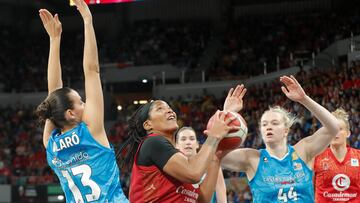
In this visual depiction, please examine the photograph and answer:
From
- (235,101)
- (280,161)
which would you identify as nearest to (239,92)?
(235,101)

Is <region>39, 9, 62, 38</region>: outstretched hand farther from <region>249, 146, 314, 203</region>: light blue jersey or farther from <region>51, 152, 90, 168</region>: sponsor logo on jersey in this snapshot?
<region>249, 146, 314, 203</region>: light blue jersey

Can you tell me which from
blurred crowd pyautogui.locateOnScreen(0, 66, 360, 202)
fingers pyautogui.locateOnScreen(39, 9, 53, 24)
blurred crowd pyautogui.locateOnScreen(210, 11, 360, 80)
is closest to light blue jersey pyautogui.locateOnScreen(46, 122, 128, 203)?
fingers pyautogui.locateOnScreen(39, 9, 53, 24)

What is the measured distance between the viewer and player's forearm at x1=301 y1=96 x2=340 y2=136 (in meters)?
4.88

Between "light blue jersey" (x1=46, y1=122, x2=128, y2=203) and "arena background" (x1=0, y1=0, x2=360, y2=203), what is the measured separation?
11.0 m

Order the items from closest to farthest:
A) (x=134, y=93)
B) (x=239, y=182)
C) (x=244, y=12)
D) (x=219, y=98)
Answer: (x=239, y=182), (x=219, y=98), (x=134, y=93), (x=244, y=12)

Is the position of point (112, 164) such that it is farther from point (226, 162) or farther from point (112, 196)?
point (226, 162)

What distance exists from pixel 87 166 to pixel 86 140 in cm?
17

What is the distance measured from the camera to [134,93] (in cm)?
2609

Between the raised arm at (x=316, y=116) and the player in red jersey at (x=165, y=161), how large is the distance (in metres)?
1.24

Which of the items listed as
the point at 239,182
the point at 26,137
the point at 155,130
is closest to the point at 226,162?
→ the point at 155,130

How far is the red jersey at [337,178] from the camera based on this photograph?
254 inches

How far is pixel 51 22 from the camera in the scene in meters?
4.34

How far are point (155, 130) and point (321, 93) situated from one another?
13.0 meters

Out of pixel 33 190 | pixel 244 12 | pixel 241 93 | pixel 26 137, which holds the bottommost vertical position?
pixel 33 190
